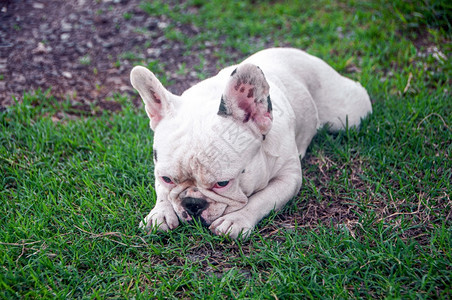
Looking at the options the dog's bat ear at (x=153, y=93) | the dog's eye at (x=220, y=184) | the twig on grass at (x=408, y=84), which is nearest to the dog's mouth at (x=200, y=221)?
the dog's eye at (x=220, y=184)

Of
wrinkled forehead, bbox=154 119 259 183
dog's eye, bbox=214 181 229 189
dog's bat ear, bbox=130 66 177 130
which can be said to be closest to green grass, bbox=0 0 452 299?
dog's eye, bbox=214 181 229 189

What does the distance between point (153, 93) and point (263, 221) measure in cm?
121

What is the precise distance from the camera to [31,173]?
143 inches

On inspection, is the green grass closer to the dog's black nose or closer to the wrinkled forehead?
the dog's black nose

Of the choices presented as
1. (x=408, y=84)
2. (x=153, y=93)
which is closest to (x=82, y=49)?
(x=153, y=93)

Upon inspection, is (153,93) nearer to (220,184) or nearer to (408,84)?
(220,184)

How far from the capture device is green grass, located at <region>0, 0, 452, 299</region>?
2605mm

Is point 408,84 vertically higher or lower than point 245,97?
lower

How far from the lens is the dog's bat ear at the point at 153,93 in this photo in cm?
281

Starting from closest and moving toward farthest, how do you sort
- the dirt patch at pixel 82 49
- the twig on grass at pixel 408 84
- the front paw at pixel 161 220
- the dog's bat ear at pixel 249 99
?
the dog's bat ear at pixel 249 99, the front paw at pixel 161 220, the twig on grass at pixel 408 84, the dirt patch at pixel 82 49

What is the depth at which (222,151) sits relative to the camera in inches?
106

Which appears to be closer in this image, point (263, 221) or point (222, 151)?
point (222, 151)

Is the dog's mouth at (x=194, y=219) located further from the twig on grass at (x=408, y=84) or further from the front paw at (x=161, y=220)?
the twig on grass at (x=408, y=84)

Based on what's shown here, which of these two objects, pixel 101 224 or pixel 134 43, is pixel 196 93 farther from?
pixel 134 43
